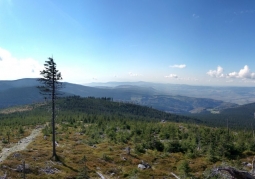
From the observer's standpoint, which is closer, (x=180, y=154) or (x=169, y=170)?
(x=169, y=170)

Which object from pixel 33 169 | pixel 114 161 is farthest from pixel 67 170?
pixel 114 161

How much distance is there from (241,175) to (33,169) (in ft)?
123

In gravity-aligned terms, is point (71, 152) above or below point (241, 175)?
below

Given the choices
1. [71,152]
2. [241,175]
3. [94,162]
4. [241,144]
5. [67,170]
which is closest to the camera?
[241,175]

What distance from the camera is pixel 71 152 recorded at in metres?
54.8

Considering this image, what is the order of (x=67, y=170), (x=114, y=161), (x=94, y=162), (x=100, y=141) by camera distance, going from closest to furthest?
(x=67, y=170), (x=94, y=162), (x=114, y=161), (x=100, y=141)

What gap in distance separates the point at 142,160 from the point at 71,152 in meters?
18.7

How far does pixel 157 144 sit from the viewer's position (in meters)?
67.1

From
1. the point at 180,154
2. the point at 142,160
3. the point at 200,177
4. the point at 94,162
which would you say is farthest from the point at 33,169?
the point at 180,154

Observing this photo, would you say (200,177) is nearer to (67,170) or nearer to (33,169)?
(67,170)

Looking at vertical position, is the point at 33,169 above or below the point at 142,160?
above

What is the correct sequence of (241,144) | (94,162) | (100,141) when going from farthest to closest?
(100,141)
(241,144)
(94,162)

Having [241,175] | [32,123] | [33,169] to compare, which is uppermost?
[241,175]

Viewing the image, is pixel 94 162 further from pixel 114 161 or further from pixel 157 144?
pixel 157 144
